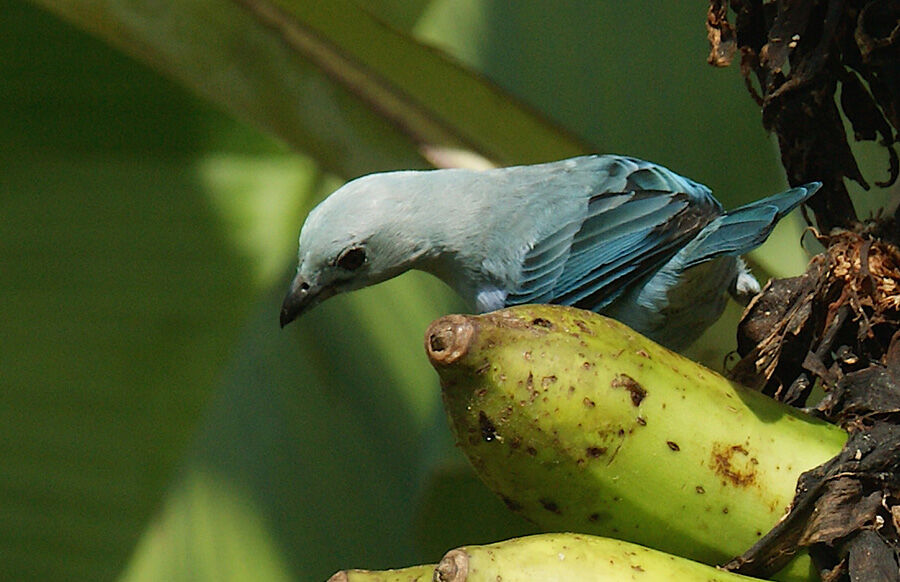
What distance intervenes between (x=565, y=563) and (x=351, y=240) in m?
0.95

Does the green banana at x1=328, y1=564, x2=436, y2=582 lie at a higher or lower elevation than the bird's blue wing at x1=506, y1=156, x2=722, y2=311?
lower

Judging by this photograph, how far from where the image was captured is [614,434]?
1.00 m

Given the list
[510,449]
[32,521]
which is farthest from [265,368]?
[510,449]

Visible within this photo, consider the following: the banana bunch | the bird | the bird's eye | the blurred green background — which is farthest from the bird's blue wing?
the banana bunch

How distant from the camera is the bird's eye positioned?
5.81 ft

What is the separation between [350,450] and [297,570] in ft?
0.92

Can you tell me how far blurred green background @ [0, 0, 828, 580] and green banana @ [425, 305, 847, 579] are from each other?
2.44ft

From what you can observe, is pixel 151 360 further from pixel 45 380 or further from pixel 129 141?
pixel 129 141

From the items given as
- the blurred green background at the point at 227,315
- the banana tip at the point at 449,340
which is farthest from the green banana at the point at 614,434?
the blurred green background at the point at 227,315

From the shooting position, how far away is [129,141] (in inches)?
89.1

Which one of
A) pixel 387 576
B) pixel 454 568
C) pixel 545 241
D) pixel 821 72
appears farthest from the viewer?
pixel 545 241

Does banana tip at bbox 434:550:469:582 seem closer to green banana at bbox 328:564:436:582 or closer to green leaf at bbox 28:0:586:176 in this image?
green banana at bbox 328:564:436:582

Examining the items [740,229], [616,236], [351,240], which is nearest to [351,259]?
[351,240]

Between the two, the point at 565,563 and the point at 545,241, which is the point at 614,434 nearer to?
the point at 565,563
